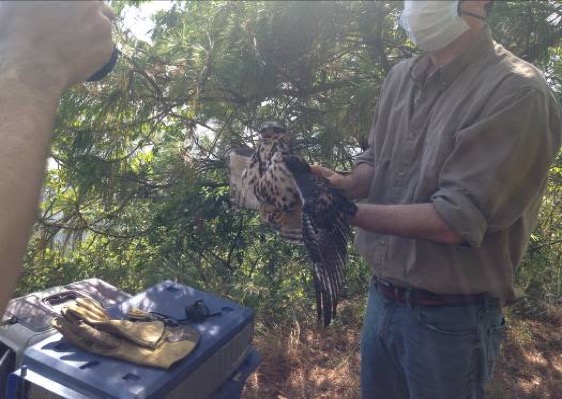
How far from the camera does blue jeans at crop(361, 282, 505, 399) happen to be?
1.94 metres

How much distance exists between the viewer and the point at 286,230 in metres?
2.57

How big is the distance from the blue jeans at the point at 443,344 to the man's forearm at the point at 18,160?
1.53 m

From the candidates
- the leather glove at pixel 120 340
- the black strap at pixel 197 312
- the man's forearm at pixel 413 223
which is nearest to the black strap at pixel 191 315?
the black strap at pixel 197 312

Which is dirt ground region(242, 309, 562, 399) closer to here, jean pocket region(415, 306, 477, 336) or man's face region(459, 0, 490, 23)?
jean pocket region(415, 306, 477, 336)

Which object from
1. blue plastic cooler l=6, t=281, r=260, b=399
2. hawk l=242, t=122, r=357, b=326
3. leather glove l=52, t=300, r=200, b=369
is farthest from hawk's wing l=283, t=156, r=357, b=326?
leather glove l=52, t=300, r=200, b=369

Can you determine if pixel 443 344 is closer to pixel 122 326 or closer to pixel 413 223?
pixel 413 223

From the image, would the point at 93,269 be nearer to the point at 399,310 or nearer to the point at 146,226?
the point at 146,226

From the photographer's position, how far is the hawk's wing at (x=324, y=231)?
2215mm

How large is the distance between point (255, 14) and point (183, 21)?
→ 56cm

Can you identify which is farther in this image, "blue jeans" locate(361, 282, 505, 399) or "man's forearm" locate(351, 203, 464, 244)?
"blue jeans" locate(361, 282, 505, 399)

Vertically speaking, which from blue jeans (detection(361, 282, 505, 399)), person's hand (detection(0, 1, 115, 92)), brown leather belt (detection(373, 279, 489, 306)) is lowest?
blue jeans (detection(361, 282, 505, 399))

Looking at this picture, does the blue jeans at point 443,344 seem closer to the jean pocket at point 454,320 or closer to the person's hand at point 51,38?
the jean pocket at point 454,320

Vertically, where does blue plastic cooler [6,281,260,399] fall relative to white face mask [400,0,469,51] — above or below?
below

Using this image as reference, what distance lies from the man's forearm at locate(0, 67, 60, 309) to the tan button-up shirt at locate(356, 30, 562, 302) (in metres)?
1.33
